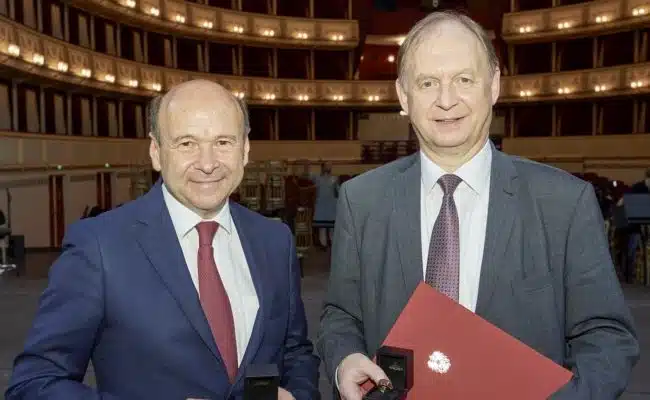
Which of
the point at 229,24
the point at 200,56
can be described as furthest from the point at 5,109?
the point at 229,24

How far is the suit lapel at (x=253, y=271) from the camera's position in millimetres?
2021

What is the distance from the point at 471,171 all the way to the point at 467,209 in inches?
4.3

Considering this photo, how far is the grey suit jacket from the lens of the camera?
1.77 m

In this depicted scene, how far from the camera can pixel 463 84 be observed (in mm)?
1853

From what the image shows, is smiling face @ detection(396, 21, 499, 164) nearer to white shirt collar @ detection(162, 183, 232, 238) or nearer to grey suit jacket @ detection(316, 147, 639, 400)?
grey suit jacket @ detection(316, 147, 639, 400)

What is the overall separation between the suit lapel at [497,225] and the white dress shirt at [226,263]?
70 cm

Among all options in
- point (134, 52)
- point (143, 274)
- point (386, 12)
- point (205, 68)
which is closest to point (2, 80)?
point (134, 52)

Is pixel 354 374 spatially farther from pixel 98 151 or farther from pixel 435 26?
pixel 98 151

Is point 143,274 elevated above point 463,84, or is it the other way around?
point 463,84

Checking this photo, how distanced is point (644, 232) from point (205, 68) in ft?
72.3

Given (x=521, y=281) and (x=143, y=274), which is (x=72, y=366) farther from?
(x=521, y=281)

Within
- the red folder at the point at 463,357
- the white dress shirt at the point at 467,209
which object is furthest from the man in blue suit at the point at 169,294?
the white dress shirt at the point at 467,209

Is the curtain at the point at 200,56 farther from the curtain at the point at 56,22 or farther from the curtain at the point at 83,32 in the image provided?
the curtain at the point at 56,22

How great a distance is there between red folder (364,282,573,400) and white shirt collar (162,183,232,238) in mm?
713
